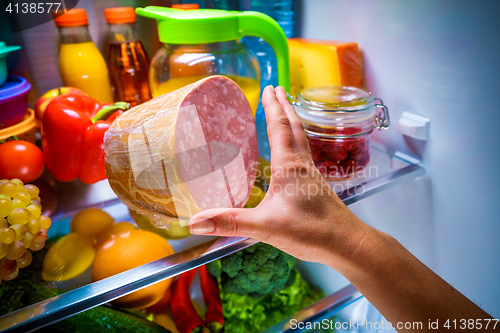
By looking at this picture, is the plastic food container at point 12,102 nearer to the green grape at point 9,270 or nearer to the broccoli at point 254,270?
the green grape at point 9,270

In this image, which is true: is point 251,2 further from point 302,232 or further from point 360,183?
point 302,232

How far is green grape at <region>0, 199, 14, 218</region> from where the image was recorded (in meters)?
0.47

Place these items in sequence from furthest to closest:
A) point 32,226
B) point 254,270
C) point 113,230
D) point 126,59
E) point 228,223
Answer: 1. point 126,59
2. point 254,270
3. point 113,230
4. point 32,226
5. point 228,223

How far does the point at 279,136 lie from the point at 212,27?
0.32 meters

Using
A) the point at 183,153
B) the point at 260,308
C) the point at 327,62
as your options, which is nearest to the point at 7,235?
the point at 183,153

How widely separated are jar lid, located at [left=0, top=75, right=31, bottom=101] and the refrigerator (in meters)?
0.06

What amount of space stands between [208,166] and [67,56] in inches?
22.4

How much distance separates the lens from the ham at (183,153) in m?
0.47

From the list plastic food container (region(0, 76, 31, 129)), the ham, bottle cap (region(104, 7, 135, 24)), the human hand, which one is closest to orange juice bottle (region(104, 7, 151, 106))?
bottle cap (region(104, 7, 135, 24))

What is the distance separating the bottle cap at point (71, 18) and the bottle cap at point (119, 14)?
0.06 metres

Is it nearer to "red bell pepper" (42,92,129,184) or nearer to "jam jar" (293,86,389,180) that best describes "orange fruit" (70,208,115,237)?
"red bell pepper" (42,92,129,184)

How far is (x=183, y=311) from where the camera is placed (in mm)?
700

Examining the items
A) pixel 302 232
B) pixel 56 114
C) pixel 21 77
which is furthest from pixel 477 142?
pixel 21 77

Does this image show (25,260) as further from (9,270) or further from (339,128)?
(339,128)
